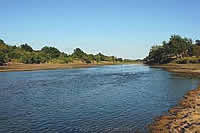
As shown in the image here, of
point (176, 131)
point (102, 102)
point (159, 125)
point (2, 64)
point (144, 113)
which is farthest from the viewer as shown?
point (2, 64)

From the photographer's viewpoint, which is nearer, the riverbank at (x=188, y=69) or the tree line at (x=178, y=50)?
the riverbank at (x=188, y=69)

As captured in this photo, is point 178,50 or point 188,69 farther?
point 178,50

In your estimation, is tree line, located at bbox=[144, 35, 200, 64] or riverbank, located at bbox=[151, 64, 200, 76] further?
tree line, located at bbox=[144, 35, 200, 64]

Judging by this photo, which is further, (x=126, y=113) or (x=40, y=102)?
(x=40, y=102)

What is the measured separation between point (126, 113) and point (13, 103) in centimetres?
1415

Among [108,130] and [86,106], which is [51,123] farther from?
[86,106]

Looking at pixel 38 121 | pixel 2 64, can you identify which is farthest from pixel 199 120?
pixel 2 64

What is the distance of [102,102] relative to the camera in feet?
86.2

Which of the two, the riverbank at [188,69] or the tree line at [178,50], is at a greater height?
the tree line at [178,50]

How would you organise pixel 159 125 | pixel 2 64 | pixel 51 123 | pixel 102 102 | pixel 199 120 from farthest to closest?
pixel 2 64, pixel 102 102, pixel 51 123, pixel 159 125, pixel 199 120

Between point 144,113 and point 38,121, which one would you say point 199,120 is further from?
point 38,121

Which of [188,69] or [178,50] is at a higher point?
[178,50]

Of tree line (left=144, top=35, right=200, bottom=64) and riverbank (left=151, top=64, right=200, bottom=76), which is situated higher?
tree line (left=144, top=35, right=200, bottom=64)

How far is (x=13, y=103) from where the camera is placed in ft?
86.3
